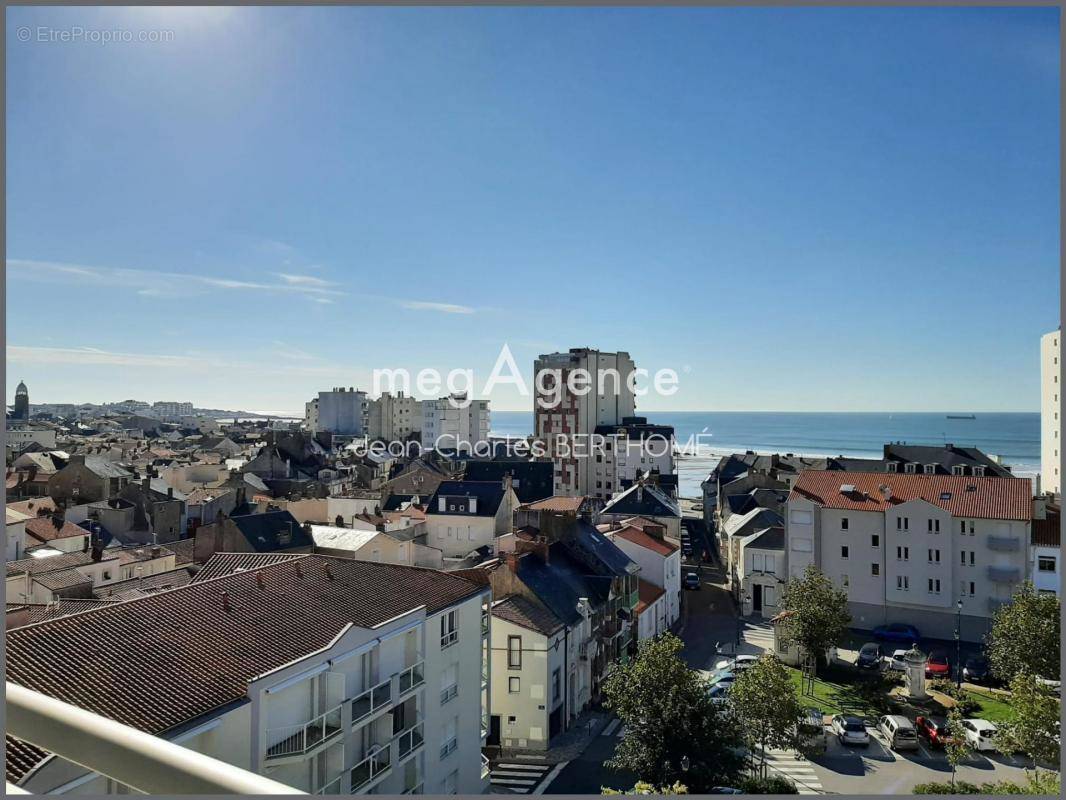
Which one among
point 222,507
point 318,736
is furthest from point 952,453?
point 318,736

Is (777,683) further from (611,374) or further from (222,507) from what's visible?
(611,374)

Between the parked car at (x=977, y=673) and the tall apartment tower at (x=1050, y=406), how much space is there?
933 inches

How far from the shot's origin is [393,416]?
80.4 m

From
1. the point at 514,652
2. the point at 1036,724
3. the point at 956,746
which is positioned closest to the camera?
the point at 1036,724

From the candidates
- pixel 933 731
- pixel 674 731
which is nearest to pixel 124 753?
pixel 674 731

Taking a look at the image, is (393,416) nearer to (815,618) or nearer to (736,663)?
(736,663)

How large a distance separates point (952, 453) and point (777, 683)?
25.7 m

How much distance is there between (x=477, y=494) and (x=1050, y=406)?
32.8 m

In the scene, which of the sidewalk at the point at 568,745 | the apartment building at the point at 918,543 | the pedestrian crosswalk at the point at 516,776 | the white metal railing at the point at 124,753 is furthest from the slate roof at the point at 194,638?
the apartment building at the point at 918,543

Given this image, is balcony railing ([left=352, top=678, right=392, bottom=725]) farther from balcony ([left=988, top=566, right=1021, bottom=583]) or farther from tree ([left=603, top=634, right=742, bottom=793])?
balcony ([left=988, top=566, right=1021, bottom=583])

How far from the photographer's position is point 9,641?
714 cm

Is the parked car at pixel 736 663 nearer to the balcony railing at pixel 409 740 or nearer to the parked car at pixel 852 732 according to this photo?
the parked car at pixel 852 732

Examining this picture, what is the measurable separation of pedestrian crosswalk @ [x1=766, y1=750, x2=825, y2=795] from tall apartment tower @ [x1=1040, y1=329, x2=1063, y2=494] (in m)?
31.6

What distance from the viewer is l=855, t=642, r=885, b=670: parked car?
2070 centimetres
